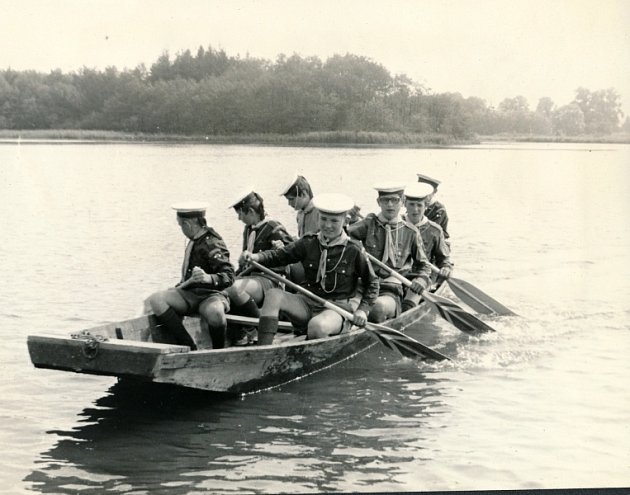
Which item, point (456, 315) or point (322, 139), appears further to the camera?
point (322, 139)

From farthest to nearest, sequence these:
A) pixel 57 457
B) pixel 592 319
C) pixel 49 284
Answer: pixel 49 284 → pixel 592 319 → pixel 57 457

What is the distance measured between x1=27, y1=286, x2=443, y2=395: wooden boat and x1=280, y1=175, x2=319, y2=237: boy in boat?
3.66 ft

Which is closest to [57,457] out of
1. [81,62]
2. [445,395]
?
[445,395]

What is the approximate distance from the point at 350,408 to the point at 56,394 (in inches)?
94.2

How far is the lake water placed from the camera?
5.51 meters

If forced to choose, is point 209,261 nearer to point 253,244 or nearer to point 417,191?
point 253,244

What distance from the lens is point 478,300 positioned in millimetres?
10391

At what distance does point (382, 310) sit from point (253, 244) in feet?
4.56

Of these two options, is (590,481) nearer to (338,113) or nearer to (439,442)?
(439,442)

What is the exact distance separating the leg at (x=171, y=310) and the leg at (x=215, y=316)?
161mm

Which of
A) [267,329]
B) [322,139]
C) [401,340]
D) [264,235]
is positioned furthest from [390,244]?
[322,139]

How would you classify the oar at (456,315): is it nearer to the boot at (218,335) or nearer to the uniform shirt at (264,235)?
the uniform shirt at (264,235)

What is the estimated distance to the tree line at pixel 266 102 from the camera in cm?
955

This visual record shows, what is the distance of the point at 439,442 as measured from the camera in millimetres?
6082
